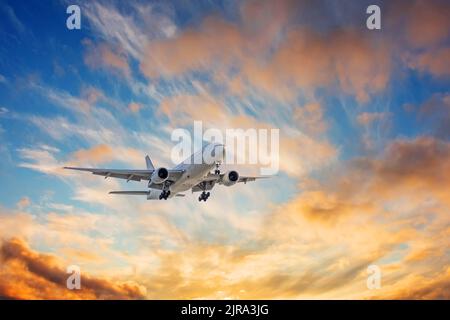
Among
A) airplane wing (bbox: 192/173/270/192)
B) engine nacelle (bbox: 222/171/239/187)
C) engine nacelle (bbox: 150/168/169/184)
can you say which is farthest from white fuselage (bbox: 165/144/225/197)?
engine nacelle (bbox: 222/171/239/187)

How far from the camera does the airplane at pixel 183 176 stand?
56594 mm

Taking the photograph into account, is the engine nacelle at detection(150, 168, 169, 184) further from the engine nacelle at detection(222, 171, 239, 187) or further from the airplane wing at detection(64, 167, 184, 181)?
Answer: the engine nacelle at detection(222, 171, 239, 187)

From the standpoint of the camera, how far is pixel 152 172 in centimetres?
6288

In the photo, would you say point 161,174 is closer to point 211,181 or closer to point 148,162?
point 211,181

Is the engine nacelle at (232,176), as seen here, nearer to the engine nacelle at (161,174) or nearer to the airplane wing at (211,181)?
the airplane wing at (211,181)

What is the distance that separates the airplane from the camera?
56594 millimetres

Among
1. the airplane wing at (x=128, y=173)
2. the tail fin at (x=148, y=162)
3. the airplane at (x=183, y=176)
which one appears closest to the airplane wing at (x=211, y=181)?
the airplane at (x=183, y=176)

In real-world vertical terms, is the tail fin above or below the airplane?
above

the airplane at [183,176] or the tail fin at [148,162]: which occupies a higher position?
the tail fin at [148,162]

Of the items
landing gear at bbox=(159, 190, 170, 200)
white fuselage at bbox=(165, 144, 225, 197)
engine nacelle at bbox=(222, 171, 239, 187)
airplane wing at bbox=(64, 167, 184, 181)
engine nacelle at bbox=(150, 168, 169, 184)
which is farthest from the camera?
engine nacelle at bbox=(222, 171, 239, 187)

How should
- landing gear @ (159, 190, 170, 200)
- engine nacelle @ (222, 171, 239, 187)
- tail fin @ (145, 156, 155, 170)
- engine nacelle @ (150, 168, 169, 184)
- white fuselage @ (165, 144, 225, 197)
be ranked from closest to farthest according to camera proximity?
white fuselage @ (165, 144, 225, 197) → engine nacelle @ (150, 168, 169, 184) → landing gear @ (159, 190, 170, 200) → engine nacelle @ (222, 171, 239, 187) → tail fin @ (145, 156, 155, 170)

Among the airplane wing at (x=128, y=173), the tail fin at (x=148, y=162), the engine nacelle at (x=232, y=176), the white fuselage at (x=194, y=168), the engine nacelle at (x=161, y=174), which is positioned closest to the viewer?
the white fuselage at (x=194, y=168)
